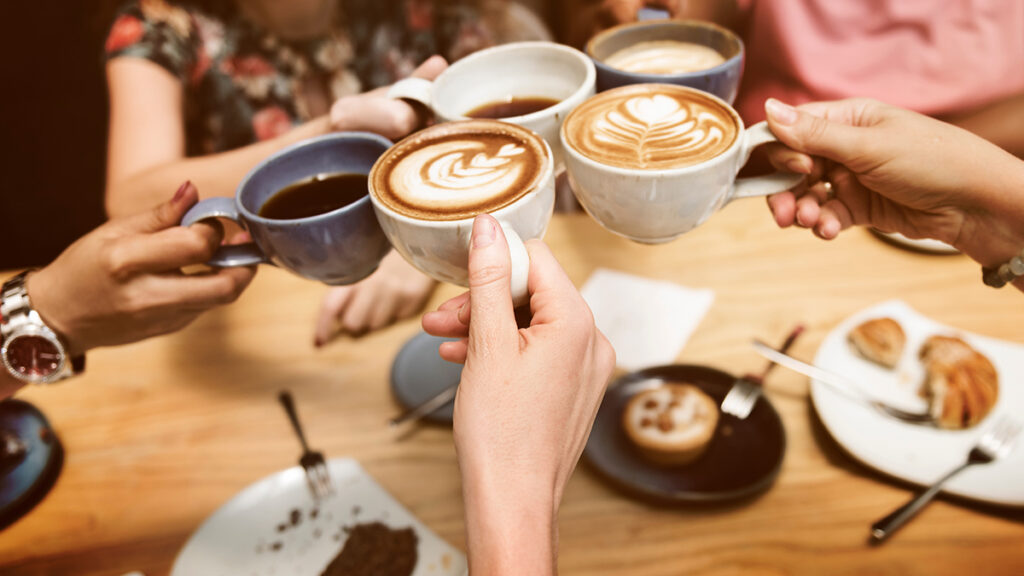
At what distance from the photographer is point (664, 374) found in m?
1.15

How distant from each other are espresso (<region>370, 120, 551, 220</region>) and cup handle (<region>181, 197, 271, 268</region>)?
0.74ft

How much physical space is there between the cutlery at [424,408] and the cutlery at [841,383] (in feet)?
2.01

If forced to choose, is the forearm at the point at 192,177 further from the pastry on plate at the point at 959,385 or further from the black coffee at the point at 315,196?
the pastry on plate at the point at 959,385

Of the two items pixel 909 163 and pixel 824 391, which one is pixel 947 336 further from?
pixel 909 163

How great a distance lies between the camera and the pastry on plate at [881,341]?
1.11 metres

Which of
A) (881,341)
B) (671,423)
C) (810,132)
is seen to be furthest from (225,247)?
(881,341)

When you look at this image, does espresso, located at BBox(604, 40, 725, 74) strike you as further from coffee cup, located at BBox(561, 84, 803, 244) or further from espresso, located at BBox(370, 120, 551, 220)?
espresso, located at BBox(370, 120, 551, 220)

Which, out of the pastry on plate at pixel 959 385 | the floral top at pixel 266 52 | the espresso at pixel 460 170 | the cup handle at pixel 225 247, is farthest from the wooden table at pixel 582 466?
the floral top at pixel 266 52

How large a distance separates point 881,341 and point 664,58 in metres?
0.66

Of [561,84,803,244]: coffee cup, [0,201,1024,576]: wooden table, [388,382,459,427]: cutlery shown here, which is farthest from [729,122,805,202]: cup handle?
[388,382,459,427]: cutlery

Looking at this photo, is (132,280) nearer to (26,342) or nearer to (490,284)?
(26,342)

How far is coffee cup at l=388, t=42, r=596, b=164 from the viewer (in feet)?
3.21

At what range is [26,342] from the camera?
1032mm

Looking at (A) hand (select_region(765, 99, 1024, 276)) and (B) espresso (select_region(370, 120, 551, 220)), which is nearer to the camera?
(B) espresso (select_region(370, 120, 551, 220))
